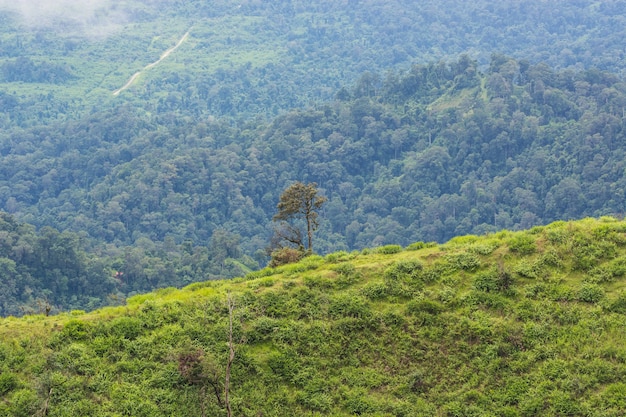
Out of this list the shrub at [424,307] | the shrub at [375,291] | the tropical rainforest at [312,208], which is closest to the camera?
the tropical rainforest at [312,208]

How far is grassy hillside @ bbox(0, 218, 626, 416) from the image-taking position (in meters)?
17.3

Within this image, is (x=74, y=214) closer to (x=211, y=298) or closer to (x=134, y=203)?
(x=134, y=203)

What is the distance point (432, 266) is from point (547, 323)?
330 cm

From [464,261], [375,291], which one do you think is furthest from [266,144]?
[375,291]

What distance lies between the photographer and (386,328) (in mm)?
19250

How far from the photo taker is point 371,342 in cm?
1906

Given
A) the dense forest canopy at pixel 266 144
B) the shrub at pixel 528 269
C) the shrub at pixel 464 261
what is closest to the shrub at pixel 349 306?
the shrub at pixel 464 261

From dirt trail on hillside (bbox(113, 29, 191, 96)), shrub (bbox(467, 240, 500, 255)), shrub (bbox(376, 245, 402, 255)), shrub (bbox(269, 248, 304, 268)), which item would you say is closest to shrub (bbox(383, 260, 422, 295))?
shrub (bbox(467, 240, 500, 255))

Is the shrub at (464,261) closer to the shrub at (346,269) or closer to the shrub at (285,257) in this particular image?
the shrub at (346,269)

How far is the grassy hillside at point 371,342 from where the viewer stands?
17328 mm

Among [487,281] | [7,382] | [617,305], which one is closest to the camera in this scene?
[7,382]

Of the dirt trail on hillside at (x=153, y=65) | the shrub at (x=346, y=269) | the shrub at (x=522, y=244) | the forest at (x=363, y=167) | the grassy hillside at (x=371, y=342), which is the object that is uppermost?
the shrub at (x=522, y=244)

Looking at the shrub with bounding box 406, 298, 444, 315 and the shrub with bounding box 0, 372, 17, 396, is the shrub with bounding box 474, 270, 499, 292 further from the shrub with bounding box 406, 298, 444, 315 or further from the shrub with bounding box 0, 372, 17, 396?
the shrub with bounding box 0, 372, 17, 396

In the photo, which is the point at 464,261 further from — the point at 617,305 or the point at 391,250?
the point at 617,305
